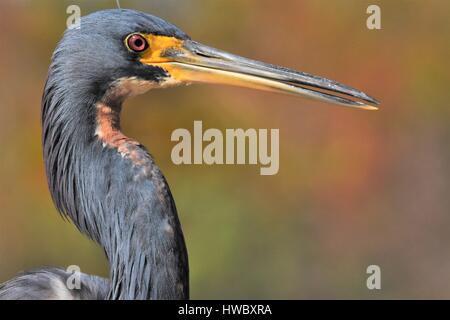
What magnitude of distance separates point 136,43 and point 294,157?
323 centimetres

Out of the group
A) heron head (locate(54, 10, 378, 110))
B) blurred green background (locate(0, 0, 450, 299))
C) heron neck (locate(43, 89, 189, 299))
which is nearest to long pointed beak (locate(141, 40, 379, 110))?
heron head (locate(54, 10, 378, 110))

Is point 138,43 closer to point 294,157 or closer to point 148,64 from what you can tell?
point 148,64

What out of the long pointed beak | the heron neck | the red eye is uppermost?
the red eye

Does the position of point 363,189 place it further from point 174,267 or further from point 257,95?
point 174,267

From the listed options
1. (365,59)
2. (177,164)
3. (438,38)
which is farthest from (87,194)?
(438,38)

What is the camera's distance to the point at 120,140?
2.34m

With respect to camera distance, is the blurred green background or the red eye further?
the blurred green background

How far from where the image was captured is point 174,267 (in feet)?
7.58

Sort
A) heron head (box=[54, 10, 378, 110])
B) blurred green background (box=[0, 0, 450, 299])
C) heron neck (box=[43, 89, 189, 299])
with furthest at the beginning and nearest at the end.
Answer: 1. blurred green background (box=[0, 0, 450, 299])
2. heron head (box=[54, 10, 378, 110])
3. heron neck (box=[43, 89, 189, 299])

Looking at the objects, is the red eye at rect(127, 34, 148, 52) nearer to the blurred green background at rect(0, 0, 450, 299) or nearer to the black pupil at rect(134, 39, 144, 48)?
the black pupil at rect(134, 39, 144, 48)

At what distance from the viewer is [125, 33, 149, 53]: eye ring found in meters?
2.47

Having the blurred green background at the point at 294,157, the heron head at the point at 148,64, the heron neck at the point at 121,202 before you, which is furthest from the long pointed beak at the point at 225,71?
the blurred green background at the point at 294,157

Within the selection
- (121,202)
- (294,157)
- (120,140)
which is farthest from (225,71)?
(294,157)

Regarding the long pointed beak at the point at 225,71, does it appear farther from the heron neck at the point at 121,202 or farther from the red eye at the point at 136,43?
the heron neck at the point at 121,202
